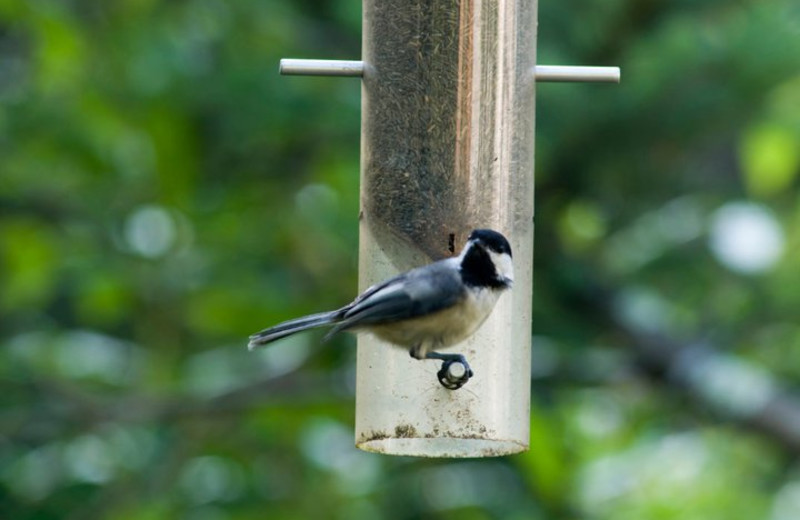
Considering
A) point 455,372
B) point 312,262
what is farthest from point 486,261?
point 312,262

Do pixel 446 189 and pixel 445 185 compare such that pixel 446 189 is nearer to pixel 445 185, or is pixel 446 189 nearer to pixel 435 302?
pixel 445 185

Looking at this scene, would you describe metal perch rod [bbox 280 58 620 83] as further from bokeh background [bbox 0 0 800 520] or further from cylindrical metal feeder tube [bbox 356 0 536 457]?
bokeh background [bbox 0 0 800 520]

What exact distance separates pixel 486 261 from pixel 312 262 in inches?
183

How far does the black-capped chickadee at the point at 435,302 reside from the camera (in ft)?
17.5

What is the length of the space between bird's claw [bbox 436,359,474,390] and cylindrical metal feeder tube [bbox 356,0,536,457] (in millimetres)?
102

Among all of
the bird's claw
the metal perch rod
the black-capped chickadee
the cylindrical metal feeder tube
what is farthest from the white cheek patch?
the metal perch rod

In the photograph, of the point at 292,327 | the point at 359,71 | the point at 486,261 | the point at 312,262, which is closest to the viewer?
the point at 292,327

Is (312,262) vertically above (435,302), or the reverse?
(435,302)

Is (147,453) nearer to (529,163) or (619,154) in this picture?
(619,154)

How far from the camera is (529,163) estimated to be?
20.6ft

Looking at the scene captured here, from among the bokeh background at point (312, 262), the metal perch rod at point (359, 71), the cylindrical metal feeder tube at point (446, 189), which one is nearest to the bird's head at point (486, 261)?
the cylindrical metal feeder tube at point (446, 189)

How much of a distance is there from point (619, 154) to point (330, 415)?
210 centimetres

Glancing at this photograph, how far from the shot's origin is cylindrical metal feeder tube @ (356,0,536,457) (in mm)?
5934

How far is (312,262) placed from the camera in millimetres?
10016
